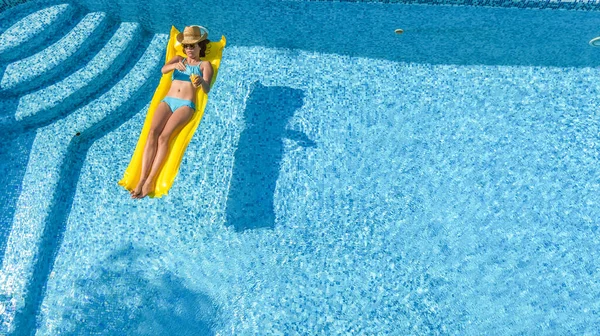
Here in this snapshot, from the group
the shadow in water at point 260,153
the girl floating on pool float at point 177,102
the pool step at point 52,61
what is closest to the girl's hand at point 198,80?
the girl floating on pool float at point 177,102

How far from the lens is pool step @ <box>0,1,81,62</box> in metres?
5.57

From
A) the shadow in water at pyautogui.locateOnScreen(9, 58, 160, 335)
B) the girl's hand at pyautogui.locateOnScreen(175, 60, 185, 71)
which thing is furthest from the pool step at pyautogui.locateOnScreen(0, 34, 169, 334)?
the girl's hand at pyautogui.locateOnScreen(175, 60, 185, 71)

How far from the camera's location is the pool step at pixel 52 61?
5.48m

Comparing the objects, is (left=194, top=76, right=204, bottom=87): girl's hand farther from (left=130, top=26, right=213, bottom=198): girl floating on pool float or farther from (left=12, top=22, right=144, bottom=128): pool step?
(left=12, top=22, right=144, bottom=128): pool step

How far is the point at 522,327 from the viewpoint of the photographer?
4547 mm

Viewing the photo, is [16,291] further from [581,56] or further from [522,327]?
[581,56]

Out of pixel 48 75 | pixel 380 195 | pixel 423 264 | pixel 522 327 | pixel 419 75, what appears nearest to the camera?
pixel 522 327

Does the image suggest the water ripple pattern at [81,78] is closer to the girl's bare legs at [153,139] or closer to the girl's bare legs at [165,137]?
the girl's bare legs at [153,139]

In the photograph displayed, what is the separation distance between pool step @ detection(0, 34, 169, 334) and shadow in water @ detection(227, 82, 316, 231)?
157 centimetres

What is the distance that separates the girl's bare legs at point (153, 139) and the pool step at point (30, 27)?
2.22 meters

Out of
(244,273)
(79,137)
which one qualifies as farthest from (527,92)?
(79,137)

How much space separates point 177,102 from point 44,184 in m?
1.98

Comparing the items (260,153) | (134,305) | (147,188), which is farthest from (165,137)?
(134,305)

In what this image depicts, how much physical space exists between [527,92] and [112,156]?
5544mm
